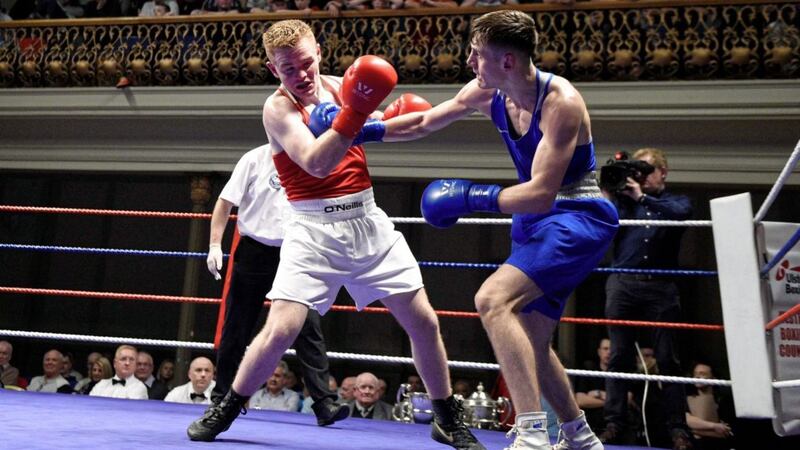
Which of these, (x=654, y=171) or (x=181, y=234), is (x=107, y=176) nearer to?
(x=181, y=234)

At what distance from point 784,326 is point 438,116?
108cm

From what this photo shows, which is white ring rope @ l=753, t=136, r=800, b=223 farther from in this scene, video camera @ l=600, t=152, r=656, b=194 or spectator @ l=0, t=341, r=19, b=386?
A: spectator @ l=0, t=341, r=19, b=386

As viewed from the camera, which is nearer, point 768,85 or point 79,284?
point 768,85

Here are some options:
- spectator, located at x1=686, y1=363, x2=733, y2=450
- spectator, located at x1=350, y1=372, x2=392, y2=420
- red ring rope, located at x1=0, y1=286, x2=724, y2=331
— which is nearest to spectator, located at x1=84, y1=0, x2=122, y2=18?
spectator, located at x1=350, y1=372, x2=392, y2=420

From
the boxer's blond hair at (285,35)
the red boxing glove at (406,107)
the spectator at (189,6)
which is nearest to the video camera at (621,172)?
the red boxing glove at (406,107)

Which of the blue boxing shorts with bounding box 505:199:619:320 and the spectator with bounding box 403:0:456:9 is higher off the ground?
the spectator with bounding box 403:0:456:9

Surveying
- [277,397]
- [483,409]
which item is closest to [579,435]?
[483,409]

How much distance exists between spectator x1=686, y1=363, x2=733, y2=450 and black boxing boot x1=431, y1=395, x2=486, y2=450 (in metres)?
2.73

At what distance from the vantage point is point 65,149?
768 centimetres

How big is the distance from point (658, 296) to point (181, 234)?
6.04 metres

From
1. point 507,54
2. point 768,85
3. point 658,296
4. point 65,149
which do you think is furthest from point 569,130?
point 65,149

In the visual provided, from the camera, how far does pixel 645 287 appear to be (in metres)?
3.34

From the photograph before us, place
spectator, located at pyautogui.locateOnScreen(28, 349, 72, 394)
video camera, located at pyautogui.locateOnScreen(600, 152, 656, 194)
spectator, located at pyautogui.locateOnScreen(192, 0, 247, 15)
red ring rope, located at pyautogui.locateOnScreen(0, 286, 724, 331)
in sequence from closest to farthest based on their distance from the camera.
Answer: red ring rope, located at pyautogui.locateOnScreen(0, 286, 724, 331), video camera, located at pyautogui.locateOnScreen(600, 152, 656, 194), spectator, located at pyautogui.locateOnScreen(28, 349, 72, 394), spectator, located at pyautogui.locateOnScreen(192, 0, 247, 15)

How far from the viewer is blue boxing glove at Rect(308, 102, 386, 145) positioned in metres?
1.98
